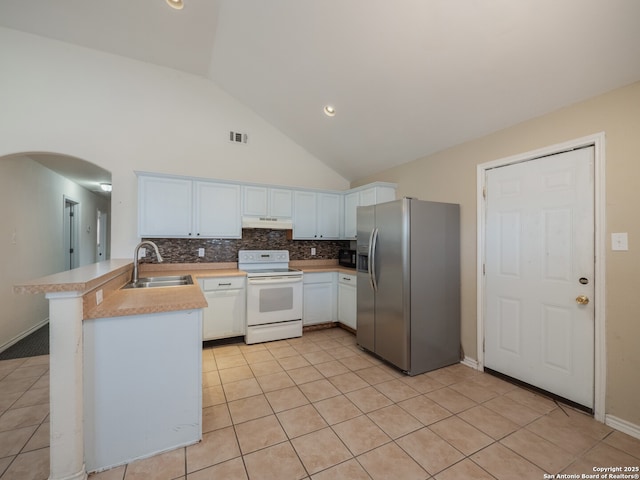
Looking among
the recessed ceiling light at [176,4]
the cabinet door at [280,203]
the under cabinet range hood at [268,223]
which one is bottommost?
the under cabinet range hood at [268,223]

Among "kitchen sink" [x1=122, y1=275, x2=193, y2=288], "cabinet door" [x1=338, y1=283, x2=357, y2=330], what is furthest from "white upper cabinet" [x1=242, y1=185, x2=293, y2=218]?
Answer: "cabinet door" [x1=338, y1=283, x2=357, y2=330]

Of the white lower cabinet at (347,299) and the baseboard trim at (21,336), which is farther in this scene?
the white lower cabinet at (347,299)

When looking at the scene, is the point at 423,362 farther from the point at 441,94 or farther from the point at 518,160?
the point at 441,94

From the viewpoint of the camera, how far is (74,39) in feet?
10.8

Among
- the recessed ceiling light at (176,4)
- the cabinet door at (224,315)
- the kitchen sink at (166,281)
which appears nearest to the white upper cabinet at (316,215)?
the cabinet door at (224,315)

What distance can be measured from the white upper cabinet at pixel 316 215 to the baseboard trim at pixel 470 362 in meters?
2.42

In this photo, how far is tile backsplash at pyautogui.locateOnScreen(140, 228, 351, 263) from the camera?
378 cm

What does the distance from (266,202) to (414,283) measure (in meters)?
2.34

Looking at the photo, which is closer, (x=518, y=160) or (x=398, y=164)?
(x=518, y=160)

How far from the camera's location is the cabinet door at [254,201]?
154 inches

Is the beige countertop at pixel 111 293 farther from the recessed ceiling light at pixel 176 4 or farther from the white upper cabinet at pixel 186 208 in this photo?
the recessed ceiling light at pixel 176 4

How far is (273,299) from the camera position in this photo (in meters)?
3.59

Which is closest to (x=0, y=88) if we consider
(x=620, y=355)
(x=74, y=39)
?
(x=74, y=39)

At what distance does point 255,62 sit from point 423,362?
3736 millimetres
